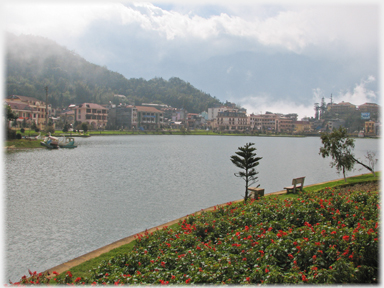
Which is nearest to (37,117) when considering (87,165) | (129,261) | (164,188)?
(87,165)

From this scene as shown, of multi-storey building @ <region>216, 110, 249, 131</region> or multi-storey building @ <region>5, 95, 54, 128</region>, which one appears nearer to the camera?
multi-storey building @ <region>5, 95, 54, 128</region>

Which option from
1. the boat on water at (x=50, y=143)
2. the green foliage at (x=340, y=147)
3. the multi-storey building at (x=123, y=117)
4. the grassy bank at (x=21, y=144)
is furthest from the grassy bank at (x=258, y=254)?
the multi-storey building at (x=123, y=117)

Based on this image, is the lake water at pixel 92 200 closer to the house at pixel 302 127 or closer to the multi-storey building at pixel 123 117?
the multi-storey building at pixel 123 117

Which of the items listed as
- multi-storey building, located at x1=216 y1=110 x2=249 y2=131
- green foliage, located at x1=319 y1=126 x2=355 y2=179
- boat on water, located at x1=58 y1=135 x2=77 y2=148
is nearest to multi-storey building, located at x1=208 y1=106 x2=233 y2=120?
multi-storey building, located at x1=216 y1=110 x2=249 y2=131

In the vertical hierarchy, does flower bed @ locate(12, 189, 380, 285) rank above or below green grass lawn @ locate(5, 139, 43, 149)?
below

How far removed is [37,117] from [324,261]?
83.6m

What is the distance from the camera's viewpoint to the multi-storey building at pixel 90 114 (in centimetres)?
9497

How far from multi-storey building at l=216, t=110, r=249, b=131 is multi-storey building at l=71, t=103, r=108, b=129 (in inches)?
2198

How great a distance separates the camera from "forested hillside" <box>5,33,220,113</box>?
123438 mm

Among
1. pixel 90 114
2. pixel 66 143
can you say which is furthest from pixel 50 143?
pixel 90 114

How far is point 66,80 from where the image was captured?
141 m

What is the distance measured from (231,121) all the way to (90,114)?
6510 cm

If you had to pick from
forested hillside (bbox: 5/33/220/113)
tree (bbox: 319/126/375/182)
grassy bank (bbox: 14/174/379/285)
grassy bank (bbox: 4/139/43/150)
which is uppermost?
forested hillside (bbox: 5/33/220/113)

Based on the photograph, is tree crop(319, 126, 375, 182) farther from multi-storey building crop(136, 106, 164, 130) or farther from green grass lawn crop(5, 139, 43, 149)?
multi-storey building crop(136, 106, 164, 130)
